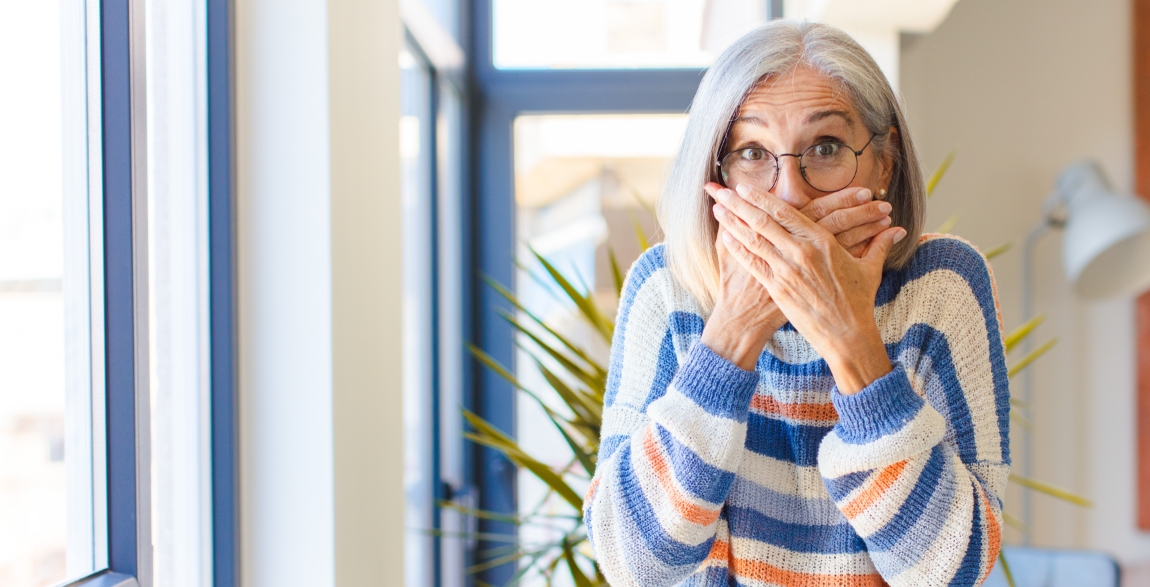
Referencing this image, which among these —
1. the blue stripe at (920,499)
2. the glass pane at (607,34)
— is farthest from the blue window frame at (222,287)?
the glass pane at (607,34)

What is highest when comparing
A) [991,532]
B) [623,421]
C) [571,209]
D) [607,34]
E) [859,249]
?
[607,34]

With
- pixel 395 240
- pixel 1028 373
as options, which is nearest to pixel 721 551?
pixel 395 240

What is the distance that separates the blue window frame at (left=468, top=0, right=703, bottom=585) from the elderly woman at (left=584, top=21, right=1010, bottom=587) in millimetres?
1846

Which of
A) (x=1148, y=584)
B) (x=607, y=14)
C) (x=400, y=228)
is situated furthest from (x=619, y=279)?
(x=1148, y=584)

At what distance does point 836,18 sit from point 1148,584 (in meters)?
2.36

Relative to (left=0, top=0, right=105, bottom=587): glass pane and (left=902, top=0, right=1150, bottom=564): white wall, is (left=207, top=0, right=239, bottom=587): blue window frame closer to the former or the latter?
(left=0, top=0, right=105, bottom=587): glass pane

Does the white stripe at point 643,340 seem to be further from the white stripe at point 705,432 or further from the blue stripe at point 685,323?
the white stripe at point 705,432

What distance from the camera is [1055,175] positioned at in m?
2.87

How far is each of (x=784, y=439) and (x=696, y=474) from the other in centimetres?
17

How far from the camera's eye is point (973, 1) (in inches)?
111

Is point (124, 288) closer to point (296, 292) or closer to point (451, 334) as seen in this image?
point (296, 292)

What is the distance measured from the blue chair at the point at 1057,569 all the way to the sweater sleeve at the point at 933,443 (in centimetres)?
139

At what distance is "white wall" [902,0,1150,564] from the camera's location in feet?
9.26

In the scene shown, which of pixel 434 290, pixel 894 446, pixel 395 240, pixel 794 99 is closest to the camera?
pixel 894 446
